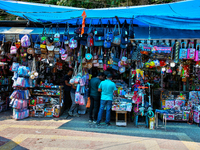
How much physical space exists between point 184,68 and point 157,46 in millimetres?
1592

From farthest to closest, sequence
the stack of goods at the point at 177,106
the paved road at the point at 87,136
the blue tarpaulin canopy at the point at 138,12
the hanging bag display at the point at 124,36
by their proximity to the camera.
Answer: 1. the stack of goods at the point at 177,106
2. the hanging bag display at the point at 124,36
3. the blue tarpaulin canopy at the point at 138,12
4. the paved road at the point at 87,136

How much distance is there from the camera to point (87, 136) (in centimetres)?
486

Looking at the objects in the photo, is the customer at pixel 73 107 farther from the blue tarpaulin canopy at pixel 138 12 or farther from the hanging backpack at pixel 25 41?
the blue tarpaulin canopy at pixel 138 12

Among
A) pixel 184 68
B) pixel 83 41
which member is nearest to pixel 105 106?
pixel 83 41

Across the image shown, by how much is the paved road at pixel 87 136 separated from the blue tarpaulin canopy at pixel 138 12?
368 cm

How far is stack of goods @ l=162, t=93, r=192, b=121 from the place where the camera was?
641 cm

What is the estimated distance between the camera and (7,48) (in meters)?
7.29

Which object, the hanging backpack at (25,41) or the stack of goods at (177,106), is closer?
the hanging backpack at (25,41)

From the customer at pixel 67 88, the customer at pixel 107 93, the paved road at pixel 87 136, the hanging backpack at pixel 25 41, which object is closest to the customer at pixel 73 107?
the customer at pixel 67 88

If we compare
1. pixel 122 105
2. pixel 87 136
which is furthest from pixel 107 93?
pixel 87 136

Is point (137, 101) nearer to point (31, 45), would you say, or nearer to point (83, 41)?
point (83, 41)

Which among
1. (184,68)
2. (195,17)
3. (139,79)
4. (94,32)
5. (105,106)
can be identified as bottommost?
(105,106)

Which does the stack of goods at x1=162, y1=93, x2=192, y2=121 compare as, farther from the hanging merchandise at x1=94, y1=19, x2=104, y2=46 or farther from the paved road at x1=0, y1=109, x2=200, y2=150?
the hanging merchandise at x1=94, y1=19, x2=104, y2=46

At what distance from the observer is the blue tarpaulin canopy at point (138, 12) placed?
539 cm
